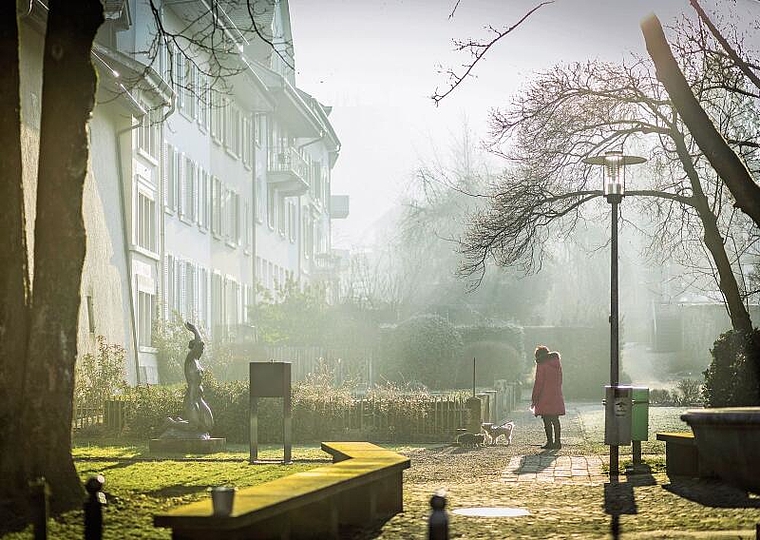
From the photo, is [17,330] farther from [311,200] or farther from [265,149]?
[311,200]

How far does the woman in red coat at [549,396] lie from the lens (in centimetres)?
2108

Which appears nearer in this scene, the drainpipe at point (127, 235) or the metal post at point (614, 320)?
the metal post at point (614, 320)

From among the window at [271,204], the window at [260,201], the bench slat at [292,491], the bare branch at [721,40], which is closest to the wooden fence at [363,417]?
the bare branch at [721,40]

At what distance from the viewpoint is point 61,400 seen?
406 inches

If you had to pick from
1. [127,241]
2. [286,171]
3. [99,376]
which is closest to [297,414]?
[99,376]

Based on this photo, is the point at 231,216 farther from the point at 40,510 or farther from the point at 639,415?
the point at 40,510

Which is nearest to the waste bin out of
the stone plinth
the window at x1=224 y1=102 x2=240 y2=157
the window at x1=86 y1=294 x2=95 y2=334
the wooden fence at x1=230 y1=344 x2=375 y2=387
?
the stone plinth

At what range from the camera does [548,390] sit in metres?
21.6

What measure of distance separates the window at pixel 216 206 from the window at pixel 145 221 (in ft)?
20.3

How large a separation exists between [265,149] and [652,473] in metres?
31.4

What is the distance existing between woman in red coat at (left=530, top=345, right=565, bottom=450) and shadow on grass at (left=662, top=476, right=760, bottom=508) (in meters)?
5.92

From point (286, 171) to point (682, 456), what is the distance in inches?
1254

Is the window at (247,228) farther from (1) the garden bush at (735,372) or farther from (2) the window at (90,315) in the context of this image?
(1) the garden bush at (735,372)

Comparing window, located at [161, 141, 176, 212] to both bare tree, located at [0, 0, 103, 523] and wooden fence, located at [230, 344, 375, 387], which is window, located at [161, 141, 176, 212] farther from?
bare tree, located at [0, 0, 103, 523]
